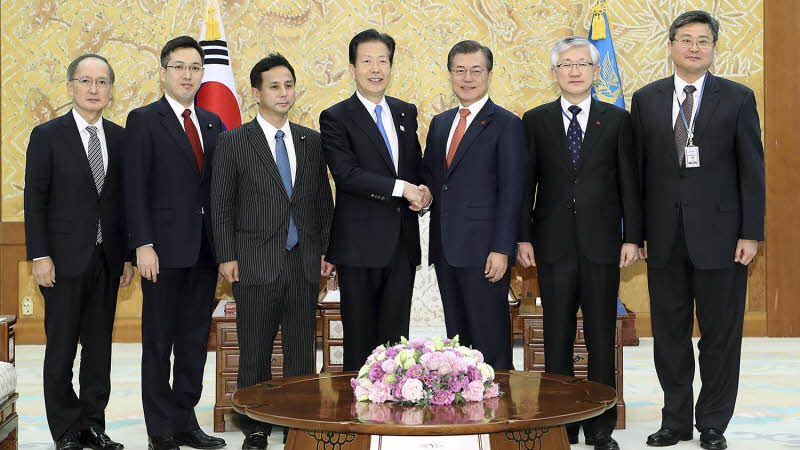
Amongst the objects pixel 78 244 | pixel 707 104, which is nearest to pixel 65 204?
pixel 78 244

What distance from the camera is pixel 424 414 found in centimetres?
252

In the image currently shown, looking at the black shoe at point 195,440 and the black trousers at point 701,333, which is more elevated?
the black trousers at point 701,333

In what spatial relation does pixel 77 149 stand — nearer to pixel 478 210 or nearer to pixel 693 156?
pixel 478 210

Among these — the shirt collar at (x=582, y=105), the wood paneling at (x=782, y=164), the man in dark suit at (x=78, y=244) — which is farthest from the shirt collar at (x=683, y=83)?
the wood paneling at (x=782, y=164)

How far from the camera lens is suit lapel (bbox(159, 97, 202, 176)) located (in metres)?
3.78

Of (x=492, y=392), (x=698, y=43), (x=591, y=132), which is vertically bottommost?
(x=492, y=392)

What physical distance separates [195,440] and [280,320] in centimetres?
60

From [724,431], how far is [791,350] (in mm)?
3000

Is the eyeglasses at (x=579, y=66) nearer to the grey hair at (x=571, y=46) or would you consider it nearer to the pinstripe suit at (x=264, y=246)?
the grey hair at (x=571, y=46)

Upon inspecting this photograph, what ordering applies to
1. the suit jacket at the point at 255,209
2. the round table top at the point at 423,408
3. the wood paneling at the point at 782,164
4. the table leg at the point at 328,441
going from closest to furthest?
the round table top at the point at 423,408
the table leg at the point at 328,441
the suit jacket at the point at 255,209
the wood paneling at the point at 782,164

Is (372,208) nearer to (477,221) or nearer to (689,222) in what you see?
(477,221)

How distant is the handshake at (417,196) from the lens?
3.71 metres

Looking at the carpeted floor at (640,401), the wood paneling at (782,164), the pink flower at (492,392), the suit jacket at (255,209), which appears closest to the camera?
the pink flower at (492,392)

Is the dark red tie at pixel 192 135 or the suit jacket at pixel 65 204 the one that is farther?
the dark red tie at pixel 192 135
